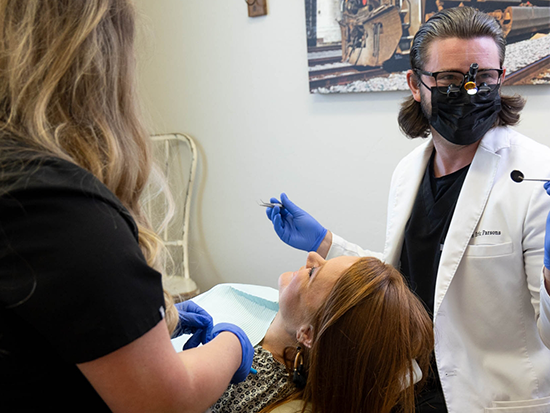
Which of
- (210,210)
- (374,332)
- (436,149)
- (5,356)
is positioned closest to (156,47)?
(210,210)

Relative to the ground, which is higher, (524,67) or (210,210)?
(524,67)

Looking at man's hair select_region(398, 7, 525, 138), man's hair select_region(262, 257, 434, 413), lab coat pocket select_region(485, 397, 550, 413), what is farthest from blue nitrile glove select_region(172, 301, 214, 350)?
man's hair select_region(398, 7, 525, 138)

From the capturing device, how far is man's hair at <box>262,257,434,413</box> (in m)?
1.12

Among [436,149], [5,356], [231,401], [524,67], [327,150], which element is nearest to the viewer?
[5,356]

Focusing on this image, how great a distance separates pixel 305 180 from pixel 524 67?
1.08m

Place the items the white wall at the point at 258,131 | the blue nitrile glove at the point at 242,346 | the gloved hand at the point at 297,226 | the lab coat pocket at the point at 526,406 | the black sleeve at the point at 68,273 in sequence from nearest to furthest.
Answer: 1. the black sleeve at the point at 68,273
2. the blue nitrile glove at the point at 242,346
3. the lab coat pocket at the point at 526,406
4. the gloved hand at the point at 297,226
5. the white wall at the point at 258,131

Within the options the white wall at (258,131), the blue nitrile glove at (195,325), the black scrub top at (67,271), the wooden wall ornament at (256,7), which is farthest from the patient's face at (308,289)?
the wooden wall ornament at (256,7)

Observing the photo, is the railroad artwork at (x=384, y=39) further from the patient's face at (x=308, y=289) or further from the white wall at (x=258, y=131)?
the patient's face at (x=308, y=289)

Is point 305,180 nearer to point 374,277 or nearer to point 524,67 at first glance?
point 524,67

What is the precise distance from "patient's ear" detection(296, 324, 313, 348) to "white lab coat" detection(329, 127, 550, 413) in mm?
357

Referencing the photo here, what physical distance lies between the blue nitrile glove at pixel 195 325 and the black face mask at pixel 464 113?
2.81ft

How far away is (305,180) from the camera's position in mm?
2449

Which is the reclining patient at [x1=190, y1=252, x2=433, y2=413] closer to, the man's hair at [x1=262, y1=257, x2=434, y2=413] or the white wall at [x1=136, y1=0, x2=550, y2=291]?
the man's hair at [x1=262, y1=257, x2=434, y2=413]

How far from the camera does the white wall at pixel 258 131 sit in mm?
2287
